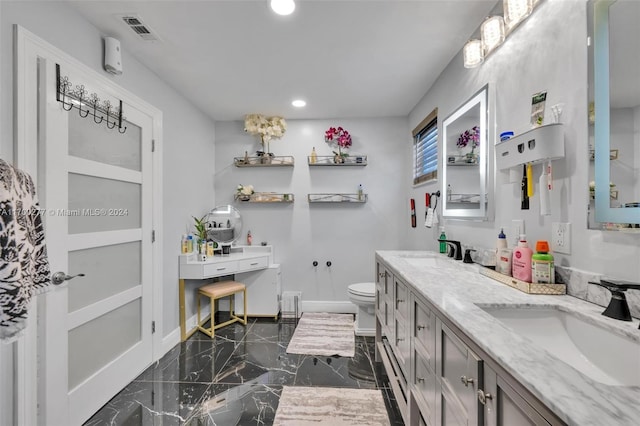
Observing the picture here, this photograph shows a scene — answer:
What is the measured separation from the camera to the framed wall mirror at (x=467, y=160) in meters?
1.74

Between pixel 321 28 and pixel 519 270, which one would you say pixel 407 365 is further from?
pixel 321 28

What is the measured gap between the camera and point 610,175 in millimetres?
953

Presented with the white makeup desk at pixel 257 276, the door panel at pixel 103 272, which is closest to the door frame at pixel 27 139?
the door panel at pixel 103 272

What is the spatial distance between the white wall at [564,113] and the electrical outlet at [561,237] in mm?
22

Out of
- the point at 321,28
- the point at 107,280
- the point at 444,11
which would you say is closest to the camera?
the point at 444,11

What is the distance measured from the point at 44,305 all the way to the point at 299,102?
2.58m

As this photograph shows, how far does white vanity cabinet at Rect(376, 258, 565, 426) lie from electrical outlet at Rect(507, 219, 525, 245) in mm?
628

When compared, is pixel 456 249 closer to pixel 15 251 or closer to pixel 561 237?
pixel 561 237

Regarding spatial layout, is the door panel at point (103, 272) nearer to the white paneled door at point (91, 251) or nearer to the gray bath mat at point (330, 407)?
the white paneled door at point (91, 251)

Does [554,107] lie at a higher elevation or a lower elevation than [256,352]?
higher

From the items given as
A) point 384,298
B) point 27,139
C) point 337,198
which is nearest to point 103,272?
point 27,139

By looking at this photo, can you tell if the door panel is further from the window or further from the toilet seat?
the window

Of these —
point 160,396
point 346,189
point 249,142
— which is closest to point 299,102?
point 249,142

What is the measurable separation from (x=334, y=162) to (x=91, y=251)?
8.13 ft
